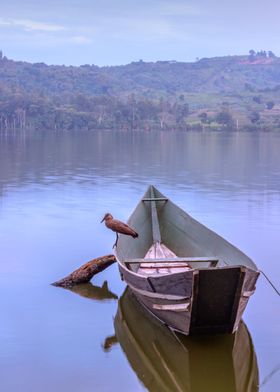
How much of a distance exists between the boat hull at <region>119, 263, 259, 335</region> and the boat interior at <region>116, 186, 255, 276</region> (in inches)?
43.8

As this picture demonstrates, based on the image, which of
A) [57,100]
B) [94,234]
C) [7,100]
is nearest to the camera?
[94,234]

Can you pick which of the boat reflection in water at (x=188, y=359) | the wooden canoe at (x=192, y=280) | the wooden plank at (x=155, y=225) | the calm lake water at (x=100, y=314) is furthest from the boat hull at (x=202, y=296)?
the wooden plank at (x=155, y=225)

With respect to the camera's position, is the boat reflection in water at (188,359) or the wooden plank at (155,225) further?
the wooden plank at (155,225)

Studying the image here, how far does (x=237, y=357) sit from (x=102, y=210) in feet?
45.2

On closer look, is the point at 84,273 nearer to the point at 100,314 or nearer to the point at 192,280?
the point at 100,314

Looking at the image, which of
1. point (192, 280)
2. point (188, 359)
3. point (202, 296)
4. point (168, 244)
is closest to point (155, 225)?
point (168, 244)

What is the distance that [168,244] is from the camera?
15125 millimetres

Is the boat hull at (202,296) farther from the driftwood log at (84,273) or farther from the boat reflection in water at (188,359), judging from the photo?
the driftwood log at (84,273)

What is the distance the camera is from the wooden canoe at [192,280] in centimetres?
949

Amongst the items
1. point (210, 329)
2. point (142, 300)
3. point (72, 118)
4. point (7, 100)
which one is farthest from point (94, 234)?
point (7, 100)

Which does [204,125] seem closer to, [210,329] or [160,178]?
[160,178]

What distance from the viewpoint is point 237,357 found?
1029 cm

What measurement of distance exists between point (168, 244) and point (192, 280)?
575 centimetres

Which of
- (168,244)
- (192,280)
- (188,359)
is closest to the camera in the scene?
(192,280)
